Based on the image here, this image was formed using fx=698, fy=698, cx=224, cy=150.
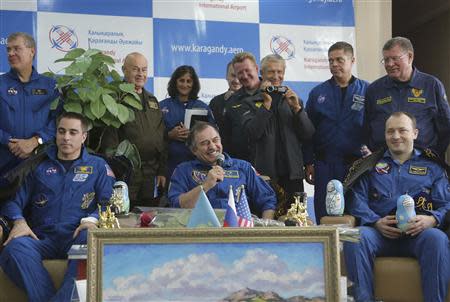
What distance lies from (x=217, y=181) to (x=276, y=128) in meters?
0.90

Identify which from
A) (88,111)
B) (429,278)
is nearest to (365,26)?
(88,111)

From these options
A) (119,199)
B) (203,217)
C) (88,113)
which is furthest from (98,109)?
(203,217)

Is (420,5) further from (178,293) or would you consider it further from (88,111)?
(178,293)

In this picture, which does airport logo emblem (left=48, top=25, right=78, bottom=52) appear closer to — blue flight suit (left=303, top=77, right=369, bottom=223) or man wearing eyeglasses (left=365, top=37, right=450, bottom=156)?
blue flight suit (left=303, top=77, right=369, bottom=223)

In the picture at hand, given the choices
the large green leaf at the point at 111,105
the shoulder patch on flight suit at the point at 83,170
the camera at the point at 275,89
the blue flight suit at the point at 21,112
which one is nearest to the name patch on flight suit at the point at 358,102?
the camera at the point at 275,89

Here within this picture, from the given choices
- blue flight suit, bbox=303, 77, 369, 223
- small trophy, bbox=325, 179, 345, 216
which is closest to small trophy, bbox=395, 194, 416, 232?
small trophy, bbox=325, 179, 345, 216

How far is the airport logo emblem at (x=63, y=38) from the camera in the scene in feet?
19.5

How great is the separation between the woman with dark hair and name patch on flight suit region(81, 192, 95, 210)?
3.54ft

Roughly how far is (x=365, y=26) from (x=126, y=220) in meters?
4.27

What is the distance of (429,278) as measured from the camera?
3600 mm

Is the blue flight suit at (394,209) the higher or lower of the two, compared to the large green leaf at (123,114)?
lower

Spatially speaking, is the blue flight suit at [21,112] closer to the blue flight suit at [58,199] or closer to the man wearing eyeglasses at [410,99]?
the blue flight suit at [58,199]

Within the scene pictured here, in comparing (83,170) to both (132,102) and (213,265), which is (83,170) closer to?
(132,102)

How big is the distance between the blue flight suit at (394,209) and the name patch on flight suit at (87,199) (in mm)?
1451
